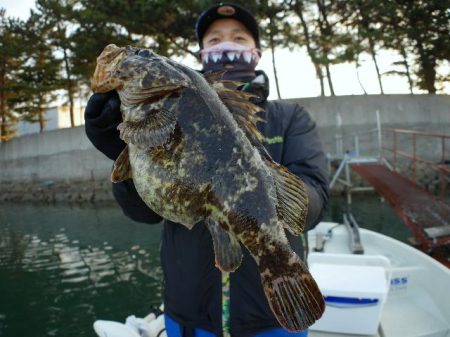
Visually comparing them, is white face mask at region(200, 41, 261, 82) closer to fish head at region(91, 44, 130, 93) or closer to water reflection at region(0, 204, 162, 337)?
fish head at region(91, 44, 130, 93)

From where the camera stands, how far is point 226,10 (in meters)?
3.07

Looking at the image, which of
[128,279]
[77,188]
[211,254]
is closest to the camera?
[211,254]

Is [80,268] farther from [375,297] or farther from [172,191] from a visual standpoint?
[172,191]

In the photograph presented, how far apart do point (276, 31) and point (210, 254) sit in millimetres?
23668

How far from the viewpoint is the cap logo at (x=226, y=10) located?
3.05 m

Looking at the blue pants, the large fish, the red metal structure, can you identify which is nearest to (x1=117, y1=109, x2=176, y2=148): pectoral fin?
the large fish

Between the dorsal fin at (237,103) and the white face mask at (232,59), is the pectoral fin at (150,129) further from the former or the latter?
the white face mask at (232,59)

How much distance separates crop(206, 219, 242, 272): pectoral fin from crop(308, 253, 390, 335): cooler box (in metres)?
2.63

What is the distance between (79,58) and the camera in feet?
91.5

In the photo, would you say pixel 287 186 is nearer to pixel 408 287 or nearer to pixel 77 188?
pixel 408 287

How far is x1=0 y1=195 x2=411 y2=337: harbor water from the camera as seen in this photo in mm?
9297

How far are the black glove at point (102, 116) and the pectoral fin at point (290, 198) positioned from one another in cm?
99

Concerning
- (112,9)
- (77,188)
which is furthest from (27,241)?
(112,9)

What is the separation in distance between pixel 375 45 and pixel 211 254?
2632 cm
